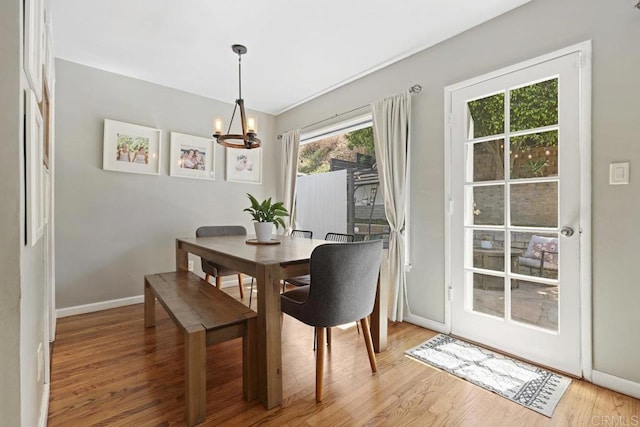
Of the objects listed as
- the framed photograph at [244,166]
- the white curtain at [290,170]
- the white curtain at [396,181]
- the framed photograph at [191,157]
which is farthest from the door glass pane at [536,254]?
the framed photograph at [191,157]

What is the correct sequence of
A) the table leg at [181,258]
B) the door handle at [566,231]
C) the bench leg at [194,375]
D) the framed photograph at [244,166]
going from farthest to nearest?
the framed photograph at [244,166] → the table leg at [181,258] → the door handle at [566,231] → the bench leg at [194,375]

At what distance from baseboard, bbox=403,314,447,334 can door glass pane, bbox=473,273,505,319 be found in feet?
1.09

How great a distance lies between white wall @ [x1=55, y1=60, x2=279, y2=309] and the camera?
9.64 feet

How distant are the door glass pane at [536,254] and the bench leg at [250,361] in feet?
6.21

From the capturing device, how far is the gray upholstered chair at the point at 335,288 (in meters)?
1.61

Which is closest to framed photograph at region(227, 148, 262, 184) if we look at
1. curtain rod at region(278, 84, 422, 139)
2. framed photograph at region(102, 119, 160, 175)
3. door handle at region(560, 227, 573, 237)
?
curtain rod at region(278, 84, 422, 139)

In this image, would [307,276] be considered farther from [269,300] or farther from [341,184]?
[341,184]

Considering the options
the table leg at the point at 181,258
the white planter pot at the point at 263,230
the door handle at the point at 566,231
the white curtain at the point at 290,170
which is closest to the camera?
the door handle at the point at 566,231

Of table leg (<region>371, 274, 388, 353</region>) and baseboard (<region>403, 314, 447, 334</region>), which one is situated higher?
table leg (<region>371, 274, 388, 353</region>)

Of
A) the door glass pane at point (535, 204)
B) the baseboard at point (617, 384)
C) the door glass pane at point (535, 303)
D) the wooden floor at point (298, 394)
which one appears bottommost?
the wooden floor at point (298, 394)

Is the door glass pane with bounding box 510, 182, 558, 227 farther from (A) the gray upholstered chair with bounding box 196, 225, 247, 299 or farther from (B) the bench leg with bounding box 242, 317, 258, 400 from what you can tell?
(A) the gray upholstered chair with bounding box 196, 225, 247, 299

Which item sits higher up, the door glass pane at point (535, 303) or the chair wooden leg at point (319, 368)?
the door glass pane at point (535, 303)

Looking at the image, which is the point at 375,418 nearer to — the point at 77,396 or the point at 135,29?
the point at 77,396

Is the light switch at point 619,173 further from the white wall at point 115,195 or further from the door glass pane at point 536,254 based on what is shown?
the white wall at point 115,195
